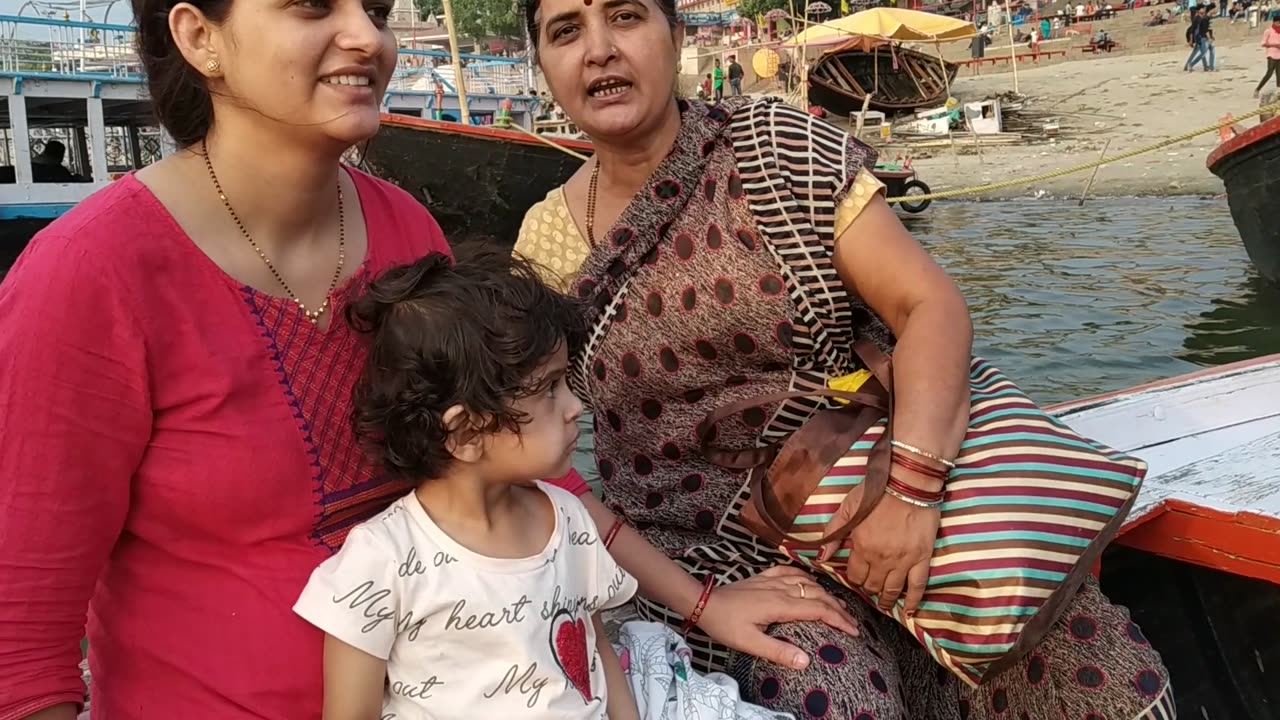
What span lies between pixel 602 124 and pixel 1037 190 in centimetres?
1611

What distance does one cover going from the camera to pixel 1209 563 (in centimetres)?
203

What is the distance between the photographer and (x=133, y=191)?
1.25 metres

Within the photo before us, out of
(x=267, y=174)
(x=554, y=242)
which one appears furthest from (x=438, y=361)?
(x=554, y=242)

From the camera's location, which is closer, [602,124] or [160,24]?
[160,24]

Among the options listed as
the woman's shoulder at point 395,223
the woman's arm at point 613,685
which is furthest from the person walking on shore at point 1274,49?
the woman's arm at point 613,685

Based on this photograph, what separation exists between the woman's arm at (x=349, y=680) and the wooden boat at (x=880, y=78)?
85.8 ft

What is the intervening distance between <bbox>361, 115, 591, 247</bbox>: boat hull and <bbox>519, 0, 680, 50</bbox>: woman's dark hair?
850cm

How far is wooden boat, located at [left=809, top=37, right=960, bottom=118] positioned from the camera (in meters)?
26.1

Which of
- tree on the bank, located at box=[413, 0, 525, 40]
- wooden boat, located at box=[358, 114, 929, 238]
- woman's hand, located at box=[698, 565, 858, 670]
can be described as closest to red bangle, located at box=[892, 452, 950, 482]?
woman's hand, located at box=[698, 565, 858, 670]

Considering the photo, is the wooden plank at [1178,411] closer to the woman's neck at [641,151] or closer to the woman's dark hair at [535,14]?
the woman's neck at [641,151]

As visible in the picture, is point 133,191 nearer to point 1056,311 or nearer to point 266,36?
point 266,36

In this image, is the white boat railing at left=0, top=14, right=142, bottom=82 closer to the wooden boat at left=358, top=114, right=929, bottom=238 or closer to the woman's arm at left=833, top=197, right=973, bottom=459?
the wooden boat at left=358, top=114, right=929, bottom=238

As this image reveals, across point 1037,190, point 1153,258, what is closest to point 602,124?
point 1153,258

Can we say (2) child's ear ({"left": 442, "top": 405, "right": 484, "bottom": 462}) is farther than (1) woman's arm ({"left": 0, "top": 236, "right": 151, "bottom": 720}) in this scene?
Yes
